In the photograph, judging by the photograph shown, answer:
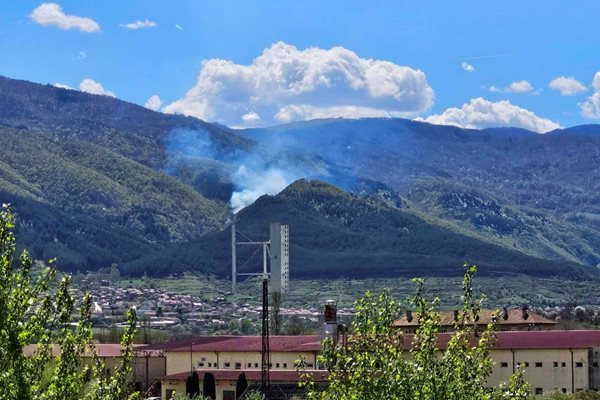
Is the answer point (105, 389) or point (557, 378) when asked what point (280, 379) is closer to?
point (557, 378)

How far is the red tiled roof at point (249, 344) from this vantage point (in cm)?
8331

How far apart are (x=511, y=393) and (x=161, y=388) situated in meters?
A: 51.3

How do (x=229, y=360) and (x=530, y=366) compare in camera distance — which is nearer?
(x=530, y=366)

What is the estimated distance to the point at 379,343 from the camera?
31.5 m

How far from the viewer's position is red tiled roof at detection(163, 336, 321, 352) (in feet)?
273

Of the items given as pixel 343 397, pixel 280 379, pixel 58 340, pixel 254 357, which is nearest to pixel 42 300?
pixel 58 340

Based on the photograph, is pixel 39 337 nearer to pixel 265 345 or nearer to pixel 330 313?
pixel 265 345

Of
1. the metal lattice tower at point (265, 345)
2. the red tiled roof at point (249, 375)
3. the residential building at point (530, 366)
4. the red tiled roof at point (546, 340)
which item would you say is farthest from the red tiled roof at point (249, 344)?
the metal lattice tower at point (265, 345)

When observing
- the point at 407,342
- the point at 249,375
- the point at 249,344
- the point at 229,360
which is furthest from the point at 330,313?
the point at 249,344

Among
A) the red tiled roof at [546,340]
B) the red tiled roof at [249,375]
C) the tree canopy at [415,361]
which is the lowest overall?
the red tiled roof at [249,375]

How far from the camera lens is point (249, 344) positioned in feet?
285

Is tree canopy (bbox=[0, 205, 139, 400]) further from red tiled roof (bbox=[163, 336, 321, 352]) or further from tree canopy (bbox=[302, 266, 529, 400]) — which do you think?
red tiled roof (bbox=[163, 336, 321, 352])

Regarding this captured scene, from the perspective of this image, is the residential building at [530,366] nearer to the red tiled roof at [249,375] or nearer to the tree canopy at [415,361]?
the red tiled roof at [249,375]

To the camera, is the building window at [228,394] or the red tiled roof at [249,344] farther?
the red tiled roof at [249,344]
